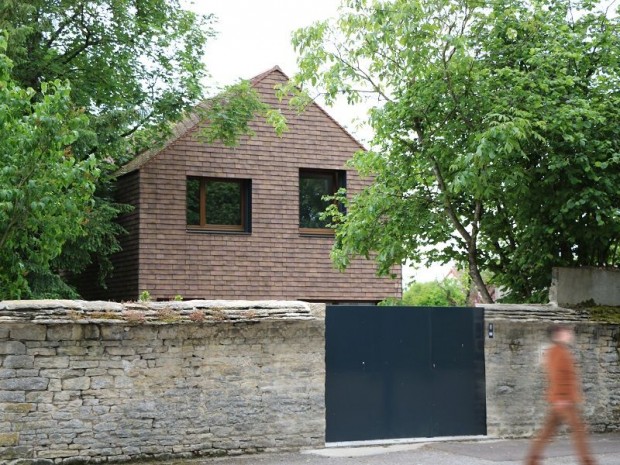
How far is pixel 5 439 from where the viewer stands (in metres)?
12.1

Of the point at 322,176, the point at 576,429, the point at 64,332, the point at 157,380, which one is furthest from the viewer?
the point at 322,176

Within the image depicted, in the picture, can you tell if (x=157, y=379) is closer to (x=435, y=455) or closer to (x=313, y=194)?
(x=435, y=455)

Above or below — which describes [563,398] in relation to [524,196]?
below

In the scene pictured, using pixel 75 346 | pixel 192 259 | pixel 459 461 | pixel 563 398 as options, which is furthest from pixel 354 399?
pixel 192 259

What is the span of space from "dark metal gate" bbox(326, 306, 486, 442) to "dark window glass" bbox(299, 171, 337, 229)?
9.44 m

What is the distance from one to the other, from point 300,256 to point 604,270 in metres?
9.11

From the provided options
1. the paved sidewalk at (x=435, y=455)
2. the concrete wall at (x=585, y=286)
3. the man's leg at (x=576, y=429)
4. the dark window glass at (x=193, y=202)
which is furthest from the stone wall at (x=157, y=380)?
the dark window glass at (x=193, y=202)

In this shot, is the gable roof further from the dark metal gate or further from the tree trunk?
the dark metal gate

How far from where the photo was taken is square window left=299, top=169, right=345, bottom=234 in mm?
24469

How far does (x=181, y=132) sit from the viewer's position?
23781 mm

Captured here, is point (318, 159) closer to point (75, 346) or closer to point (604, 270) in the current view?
point (604, 270)

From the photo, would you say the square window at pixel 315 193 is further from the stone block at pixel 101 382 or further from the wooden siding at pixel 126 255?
the stone block at pixel 101 382

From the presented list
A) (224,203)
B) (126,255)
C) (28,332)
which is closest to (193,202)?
(224,203)

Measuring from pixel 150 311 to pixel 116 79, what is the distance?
33.2 feet
